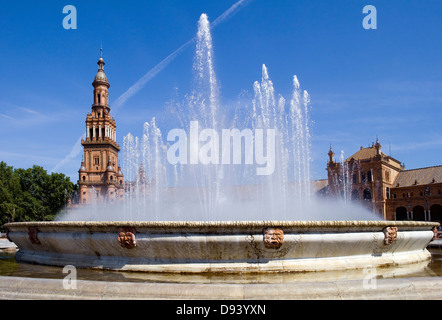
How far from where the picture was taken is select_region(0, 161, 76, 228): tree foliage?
50978mm

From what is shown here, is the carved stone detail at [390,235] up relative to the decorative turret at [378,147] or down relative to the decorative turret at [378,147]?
down

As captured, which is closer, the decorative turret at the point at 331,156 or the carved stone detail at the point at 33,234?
the carved stone detail at the point at 33,234

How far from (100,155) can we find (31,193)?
53.0 feet

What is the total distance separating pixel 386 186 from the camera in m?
63.8

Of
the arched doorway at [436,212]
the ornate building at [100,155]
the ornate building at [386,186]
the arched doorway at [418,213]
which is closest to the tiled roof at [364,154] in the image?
the ornate building at [386,186]

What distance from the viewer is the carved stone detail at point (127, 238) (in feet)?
19.5

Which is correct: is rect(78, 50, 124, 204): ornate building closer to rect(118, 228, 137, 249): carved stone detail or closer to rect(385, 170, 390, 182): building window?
rect(385, 170, 390, 182): building window

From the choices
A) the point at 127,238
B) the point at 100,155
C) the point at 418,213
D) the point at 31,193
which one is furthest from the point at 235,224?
the point at 100,155

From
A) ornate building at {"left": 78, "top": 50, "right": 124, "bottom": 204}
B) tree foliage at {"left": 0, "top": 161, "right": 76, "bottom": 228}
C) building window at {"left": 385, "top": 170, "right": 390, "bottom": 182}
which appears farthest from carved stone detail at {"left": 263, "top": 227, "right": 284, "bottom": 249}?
→ ornate building at {"left": 78, "top": 50, "right": 124, "bottom": 204}

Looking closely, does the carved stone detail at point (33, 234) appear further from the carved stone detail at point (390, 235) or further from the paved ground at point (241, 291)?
the carved stone detail at point (390, 235)

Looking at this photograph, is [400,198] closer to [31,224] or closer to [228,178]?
[228,178]

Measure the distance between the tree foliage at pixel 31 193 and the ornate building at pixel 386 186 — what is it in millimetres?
42656

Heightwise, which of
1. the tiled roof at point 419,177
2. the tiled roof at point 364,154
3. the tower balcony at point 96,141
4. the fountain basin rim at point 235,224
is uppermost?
the tower balcony at point 96,141
